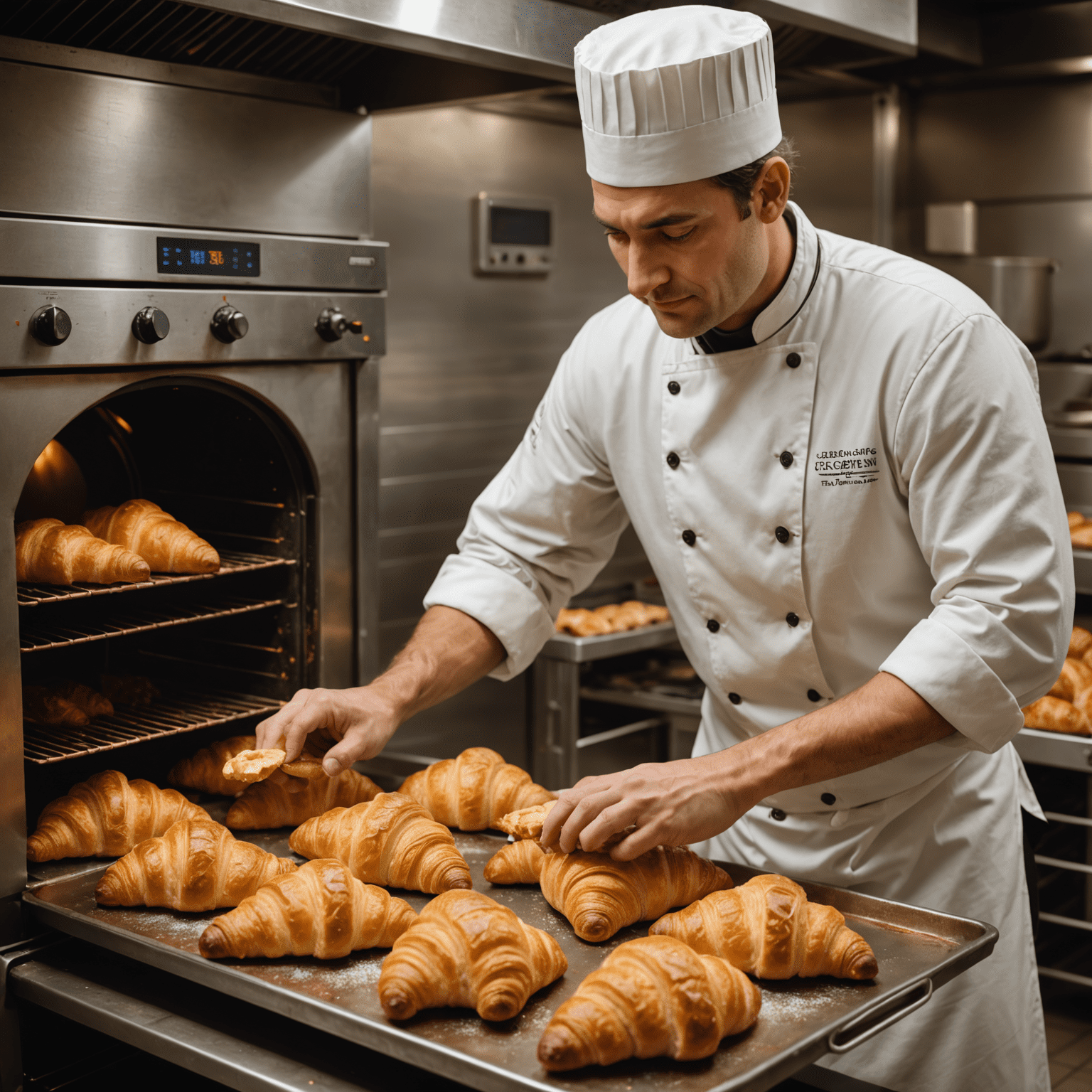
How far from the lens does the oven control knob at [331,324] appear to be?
2.10m

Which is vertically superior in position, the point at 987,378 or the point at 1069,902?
the point at 987,378

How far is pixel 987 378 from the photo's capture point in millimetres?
1671

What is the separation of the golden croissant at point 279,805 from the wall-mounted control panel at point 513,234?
203 centimetres

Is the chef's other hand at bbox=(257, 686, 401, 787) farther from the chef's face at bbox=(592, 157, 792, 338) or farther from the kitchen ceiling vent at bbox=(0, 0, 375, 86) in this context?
the kitchen ceiling vent at bbox=(0, 0, 375, 86)

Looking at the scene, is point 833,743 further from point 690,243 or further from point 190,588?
point 190,588

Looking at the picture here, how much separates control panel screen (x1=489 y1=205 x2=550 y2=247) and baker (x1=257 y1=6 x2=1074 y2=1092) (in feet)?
5.19

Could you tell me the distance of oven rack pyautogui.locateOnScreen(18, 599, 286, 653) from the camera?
1880 millimetres

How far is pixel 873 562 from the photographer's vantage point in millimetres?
1800

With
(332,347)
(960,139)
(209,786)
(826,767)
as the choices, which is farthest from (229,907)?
(960,139)

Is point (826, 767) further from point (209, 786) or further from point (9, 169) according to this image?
point (9, 169)

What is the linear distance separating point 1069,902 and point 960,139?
93.8 inches

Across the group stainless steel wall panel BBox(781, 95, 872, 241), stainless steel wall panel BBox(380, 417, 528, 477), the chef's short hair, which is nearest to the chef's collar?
the chef's short hair

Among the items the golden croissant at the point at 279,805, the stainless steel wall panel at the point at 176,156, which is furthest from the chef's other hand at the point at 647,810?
the stainless steel wall panel at the point at 176,156

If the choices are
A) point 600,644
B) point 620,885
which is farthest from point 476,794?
point 600,644
